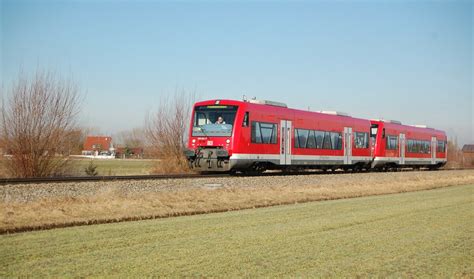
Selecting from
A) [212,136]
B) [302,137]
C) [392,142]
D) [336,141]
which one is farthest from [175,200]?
[392,142]

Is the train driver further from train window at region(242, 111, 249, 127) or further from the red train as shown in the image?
train window at region(242, 111, 249, 127)

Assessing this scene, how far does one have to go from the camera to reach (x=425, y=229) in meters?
12.5

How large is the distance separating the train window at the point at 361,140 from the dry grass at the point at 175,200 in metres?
8.81

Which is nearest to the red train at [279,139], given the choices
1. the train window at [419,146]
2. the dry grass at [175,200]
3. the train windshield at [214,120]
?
the train windshield at [214,120]

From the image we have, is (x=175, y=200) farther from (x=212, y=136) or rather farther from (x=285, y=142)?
(x=285, y=142)

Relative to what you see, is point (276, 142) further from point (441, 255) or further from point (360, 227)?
point (441, 255)

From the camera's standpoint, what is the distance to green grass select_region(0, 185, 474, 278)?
7.91m

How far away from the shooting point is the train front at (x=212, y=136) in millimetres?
24000

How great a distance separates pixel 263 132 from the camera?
84.7 ft

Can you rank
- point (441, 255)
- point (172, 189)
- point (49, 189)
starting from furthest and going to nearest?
point (172, 189), point (49, 189), point (441, 255)

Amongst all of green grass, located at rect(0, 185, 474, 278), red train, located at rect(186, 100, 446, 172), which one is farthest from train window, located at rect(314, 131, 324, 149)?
green grass, located at rect(0, 185, 474, 278)

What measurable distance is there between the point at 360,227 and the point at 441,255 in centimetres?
332

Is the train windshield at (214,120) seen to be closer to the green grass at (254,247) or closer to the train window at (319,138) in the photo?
the train window at (319,138)

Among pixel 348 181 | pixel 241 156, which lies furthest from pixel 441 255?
pixel 348 181
